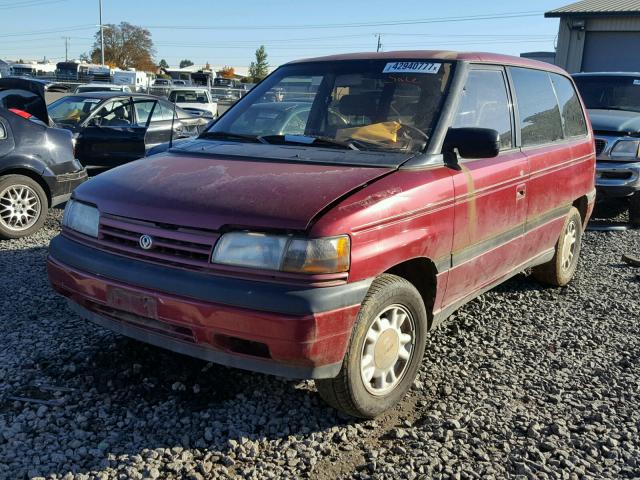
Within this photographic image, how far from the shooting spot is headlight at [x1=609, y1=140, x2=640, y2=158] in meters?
7.78

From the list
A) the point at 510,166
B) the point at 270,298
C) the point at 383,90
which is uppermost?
the point at 383,90

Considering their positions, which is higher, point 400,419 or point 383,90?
point 383,90

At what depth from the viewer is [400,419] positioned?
324 centimetres

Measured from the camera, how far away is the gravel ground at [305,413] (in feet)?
9.16

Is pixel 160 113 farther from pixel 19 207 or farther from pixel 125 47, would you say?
pixel 125 47

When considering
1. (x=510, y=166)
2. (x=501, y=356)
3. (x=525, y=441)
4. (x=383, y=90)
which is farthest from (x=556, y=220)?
(x=525, y=441)

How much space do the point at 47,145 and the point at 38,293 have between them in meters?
2.58

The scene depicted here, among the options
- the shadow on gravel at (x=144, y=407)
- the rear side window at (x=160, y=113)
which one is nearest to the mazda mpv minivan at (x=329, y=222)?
the shadow on gravel at (x=144, y=407)

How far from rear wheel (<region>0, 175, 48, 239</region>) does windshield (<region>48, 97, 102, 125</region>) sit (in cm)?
363

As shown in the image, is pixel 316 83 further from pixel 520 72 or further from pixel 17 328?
pixel 17 328

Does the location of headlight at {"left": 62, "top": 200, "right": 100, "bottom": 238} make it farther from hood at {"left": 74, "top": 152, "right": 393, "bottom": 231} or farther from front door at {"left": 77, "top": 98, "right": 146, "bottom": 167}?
front door at {"left": 77, "top": 98, "right": 146, "bottom": 167}

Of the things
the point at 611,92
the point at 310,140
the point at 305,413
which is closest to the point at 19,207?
the point at 310,140

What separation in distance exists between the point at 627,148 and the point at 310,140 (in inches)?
224

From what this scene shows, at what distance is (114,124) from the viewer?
1032cm
